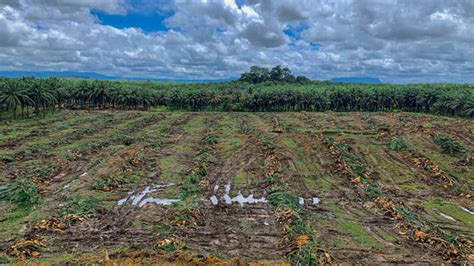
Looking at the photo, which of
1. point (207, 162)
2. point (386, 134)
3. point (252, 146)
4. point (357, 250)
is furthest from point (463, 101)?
point (357, 250)

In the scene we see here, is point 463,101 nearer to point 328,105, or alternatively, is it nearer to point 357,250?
point 328,105

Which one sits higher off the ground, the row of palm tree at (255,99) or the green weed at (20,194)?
the row of palm tree at (255,99)

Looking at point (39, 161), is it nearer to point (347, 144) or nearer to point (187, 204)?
point (187, 204)

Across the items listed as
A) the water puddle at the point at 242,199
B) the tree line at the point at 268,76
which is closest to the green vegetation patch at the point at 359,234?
the water puddle at the point at 242,199

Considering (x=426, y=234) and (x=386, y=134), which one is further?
(x=386, y=134)

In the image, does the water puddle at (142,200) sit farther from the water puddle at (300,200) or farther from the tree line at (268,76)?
the tree line at (268,76)

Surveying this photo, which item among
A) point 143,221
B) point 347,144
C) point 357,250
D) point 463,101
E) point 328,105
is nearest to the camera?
point 357,250

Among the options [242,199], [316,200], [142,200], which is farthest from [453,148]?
[142,200]

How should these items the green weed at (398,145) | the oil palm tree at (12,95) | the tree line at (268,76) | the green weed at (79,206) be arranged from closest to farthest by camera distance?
the green weed at (79,206) → the green weed at (398,145) → the oil palm tree at (12,95) → the tree line at (268,76)

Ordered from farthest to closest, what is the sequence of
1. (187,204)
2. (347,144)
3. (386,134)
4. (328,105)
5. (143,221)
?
(328,105) < (386,134) < (347,144) < (187,204) < (143,221)
